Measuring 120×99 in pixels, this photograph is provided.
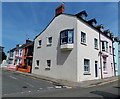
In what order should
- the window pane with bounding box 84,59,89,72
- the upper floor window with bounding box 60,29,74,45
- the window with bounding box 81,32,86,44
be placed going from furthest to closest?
1. the window with bounding box 81,32,86,44
2. the window pane with bounding box 84,59,89,72
3. the upper floor window with bounding box 60,29,74,45

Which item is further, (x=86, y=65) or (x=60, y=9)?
(x=60, y=9)

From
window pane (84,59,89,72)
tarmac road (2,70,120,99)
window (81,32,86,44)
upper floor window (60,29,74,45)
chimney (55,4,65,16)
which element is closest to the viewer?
tarmac road (2,70,120,99)

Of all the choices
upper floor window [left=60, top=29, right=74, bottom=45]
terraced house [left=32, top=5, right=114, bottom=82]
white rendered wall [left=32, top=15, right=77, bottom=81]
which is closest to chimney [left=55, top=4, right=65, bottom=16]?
Answer: terraced house [left=32, top=5, right=114, bottom=82]

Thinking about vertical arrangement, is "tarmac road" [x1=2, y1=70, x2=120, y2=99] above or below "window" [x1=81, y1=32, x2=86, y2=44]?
below

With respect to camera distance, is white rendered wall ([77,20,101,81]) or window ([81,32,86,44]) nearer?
white rendered wall ([77,20,101,81])

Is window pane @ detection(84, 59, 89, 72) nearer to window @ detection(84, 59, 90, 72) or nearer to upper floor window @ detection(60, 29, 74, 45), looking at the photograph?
window @ detection(84, 59, 90, 72)

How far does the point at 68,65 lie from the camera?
532 inches

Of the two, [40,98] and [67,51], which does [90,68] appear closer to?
[67,51]

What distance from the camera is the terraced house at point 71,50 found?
13.3 m

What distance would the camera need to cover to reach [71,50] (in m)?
13.5

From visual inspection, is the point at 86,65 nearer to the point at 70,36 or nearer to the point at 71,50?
the point at 71,50

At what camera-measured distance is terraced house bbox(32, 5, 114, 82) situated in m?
13.3

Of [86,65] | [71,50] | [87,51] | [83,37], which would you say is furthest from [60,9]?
[86,65]

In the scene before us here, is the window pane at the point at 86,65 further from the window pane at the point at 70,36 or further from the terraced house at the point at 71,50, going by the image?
the window pane at the point at 70,36
